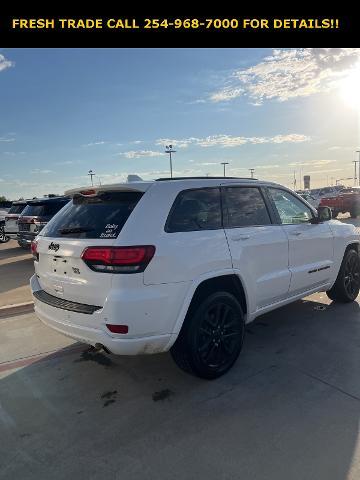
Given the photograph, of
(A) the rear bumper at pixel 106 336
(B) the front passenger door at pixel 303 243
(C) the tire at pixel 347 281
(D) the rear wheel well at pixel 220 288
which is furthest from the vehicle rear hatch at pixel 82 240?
(C) the tire at pixel 347 281

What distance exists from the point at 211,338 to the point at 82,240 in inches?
56.0

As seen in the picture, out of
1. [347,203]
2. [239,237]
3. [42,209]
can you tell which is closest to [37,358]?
[239,237]

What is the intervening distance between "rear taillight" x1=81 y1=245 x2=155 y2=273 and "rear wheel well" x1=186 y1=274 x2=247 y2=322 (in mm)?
628

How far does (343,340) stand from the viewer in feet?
13.8

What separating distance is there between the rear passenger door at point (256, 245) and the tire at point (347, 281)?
4.87 feet

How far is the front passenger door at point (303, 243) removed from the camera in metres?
4.38

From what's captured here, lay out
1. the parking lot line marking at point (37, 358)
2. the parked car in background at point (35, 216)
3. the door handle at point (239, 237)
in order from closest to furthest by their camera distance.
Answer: the door handle at point (239, 237)
the parking lot line marking at point (37, 358)
the parked car in background at point (35, 216)

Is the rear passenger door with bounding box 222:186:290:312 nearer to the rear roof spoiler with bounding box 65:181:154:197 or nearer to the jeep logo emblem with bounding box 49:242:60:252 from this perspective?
the rear roof spoiler with bounding box 65:181:154:197

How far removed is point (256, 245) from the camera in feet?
12.6

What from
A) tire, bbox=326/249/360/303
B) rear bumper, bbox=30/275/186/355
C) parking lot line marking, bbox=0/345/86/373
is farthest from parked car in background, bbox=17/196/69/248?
rear bumper, bbox=30/275/186/355

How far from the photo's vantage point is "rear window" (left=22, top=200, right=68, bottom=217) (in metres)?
11.0

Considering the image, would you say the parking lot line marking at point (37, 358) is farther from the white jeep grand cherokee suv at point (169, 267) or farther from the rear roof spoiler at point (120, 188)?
the rear roof spoiler at point (120, 188)

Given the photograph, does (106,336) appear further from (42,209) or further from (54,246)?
(42,209)
